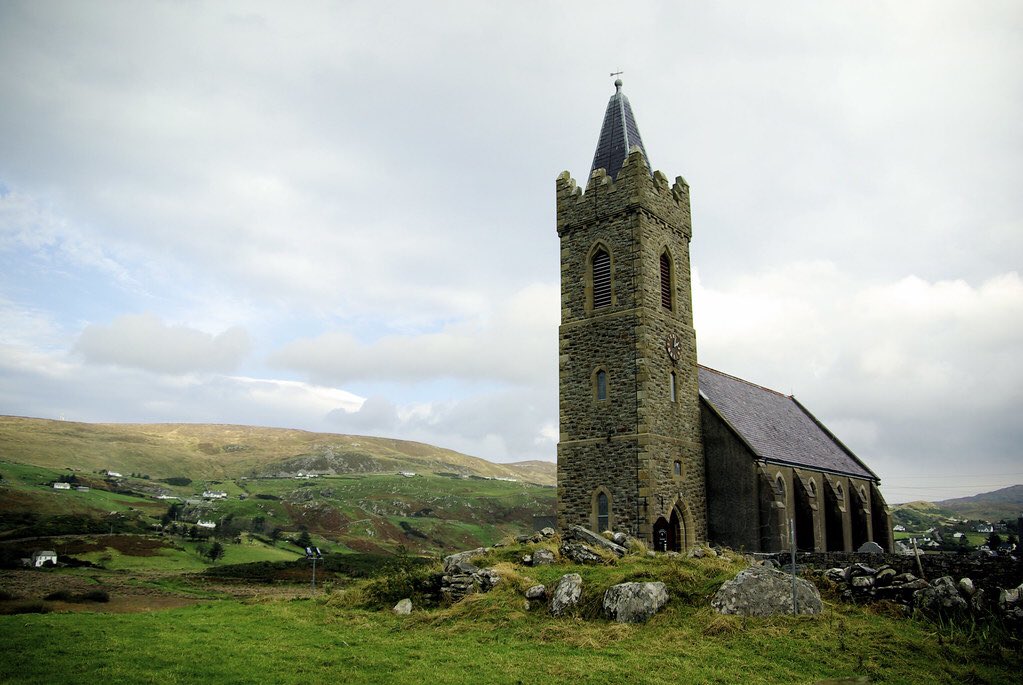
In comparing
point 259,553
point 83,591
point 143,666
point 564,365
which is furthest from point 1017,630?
point 259,553

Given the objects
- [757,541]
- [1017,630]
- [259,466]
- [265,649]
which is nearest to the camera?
[1017,630]

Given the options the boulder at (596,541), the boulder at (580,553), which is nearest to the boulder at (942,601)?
the boulder at (580,553)

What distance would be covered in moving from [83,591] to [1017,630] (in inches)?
1368

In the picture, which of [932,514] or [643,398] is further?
[932,514]

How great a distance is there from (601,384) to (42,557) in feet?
130

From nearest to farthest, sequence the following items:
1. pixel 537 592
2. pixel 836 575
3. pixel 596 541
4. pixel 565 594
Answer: pixel 836 575
pixel 565 594
pixel 537 592
pixel 596 541

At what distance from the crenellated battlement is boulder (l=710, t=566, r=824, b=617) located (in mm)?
19175

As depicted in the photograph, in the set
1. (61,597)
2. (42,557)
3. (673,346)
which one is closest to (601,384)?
(673,346)

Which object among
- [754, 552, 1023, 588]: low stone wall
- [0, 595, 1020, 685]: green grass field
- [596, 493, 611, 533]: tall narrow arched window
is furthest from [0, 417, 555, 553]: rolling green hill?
[754, 552, 1023, 588]: low stone wall

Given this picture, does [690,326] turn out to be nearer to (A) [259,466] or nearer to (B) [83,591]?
(B) [83,591]

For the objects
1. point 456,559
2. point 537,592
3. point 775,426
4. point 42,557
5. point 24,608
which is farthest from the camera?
point 42,557

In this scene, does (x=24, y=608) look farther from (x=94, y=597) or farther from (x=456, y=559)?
(x=456, y=559)

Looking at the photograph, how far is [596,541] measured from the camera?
71.1 feet

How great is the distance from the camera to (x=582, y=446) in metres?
29.9
